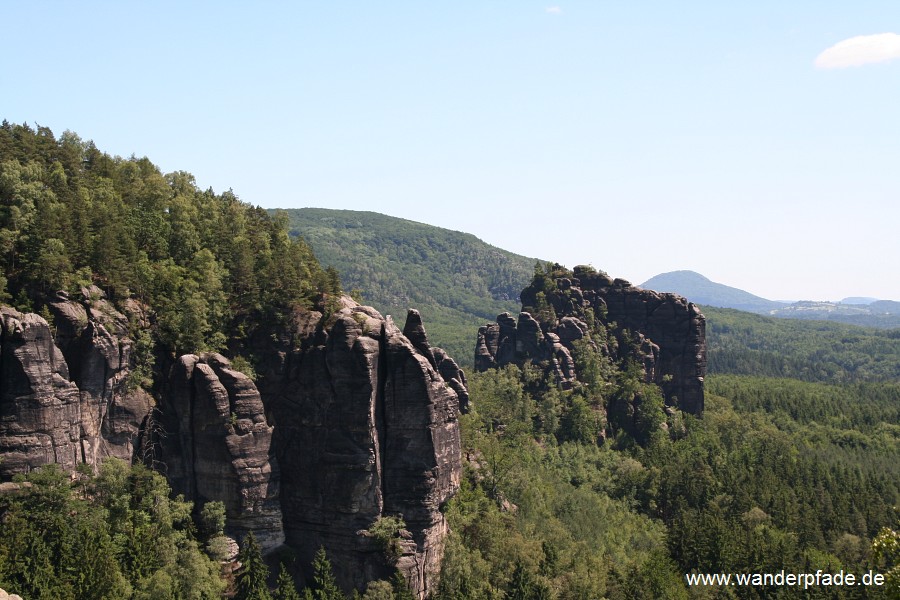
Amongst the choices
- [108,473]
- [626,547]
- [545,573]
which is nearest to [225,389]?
[108,473]

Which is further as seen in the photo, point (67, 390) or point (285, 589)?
point (285, 589)

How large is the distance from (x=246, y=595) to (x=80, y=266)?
3194cm

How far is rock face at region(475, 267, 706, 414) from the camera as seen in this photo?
147875 millimetres

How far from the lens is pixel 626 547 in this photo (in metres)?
105

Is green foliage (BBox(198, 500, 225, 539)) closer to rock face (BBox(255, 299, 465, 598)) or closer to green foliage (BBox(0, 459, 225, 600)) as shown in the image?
green foliage (BBox(0, 459, 225, 600))

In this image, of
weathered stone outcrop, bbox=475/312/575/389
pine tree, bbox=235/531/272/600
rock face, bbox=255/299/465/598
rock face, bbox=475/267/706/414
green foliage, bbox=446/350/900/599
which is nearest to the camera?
pine tree, bbox=235/531/272/600

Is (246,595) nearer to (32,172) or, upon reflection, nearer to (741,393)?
(32,172)

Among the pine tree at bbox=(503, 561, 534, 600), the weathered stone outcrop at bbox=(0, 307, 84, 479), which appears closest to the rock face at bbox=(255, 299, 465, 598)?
the pine tree at bbox=(503, 561, 534, 600)

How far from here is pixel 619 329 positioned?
155500 mm

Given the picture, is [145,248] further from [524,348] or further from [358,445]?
[524,348]

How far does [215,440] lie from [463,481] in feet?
99.9

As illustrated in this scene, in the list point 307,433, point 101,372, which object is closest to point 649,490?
point 307,433

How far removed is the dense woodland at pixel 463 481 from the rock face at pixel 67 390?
2025mm

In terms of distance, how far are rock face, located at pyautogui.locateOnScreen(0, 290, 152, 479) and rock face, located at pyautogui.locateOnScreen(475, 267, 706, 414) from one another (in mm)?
80469
